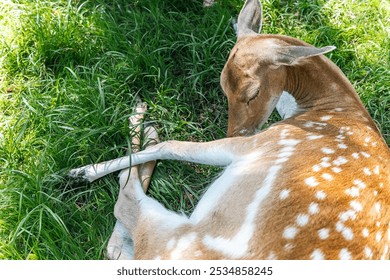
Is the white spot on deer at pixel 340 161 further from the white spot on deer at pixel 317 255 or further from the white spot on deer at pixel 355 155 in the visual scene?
the white spot on deer at pixel 317 255

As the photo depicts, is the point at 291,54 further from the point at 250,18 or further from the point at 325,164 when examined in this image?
the point at 325,164

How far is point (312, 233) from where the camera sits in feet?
10.6

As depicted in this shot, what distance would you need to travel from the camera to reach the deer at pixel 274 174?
3271 mm

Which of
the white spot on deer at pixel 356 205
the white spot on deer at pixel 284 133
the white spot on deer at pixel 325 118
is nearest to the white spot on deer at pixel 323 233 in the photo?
the white spot on deer at pixel 356 205

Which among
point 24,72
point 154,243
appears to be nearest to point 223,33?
point 24,72

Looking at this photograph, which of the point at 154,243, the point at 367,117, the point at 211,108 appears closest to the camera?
the point at 154,243

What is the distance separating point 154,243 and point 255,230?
0.70 metres

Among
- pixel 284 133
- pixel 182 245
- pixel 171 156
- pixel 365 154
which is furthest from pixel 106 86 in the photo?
pixel 365 154

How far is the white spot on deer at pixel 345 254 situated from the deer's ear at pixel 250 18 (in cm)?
192

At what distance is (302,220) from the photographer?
3266 mm
